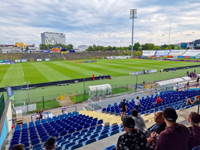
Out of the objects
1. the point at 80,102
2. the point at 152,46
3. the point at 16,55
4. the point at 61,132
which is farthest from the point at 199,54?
the point at 16,55

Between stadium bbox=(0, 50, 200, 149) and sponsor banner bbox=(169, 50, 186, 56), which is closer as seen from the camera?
stadium bbox=(0, 50, 200, 149)

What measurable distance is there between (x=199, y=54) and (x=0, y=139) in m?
Answer: 98.7

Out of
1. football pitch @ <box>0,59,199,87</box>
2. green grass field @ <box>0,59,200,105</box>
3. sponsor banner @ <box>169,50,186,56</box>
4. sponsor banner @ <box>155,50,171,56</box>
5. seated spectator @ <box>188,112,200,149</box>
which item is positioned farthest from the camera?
sponsor banner @ <box>155,50,171,56</box>

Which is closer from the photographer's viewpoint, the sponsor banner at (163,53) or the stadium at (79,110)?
the stadium at (79,110)

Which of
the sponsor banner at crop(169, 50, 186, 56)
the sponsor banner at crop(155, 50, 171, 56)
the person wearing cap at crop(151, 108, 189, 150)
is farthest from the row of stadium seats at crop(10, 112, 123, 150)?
the sponsor banner at crop(155, 50, 171, 56)

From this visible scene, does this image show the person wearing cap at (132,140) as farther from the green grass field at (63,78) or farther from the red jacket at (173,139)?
the green grass field at (63,78)

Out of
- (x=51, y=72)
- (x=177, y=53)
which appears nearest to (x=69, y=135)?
(x=51, y=72)

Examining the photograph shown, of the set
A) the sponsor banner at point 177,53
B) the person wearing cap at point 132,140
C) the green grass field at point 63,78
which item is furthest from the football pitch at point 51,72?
the sponsor banner at point 177,53

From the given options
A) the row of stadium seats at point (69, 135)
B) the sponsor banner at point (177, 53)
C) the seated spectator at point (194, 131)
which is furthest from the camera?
the sponsor banner at point (177, 53)

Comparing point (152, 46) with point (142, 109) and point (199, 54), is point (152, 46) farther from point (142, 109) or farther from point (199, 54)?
point (142, 109)

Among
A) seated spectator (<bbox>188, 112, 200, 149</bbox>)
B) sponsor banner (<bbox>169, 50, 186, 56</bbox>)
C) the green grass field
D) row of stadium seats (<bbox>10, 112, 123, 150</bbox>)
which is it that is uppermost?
sponsor banner (<bbox>169, 50, 186, 56</bbox>)

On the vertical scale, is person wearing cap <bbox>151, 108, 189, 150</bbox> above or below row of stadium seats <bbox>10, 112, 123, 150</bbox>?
above

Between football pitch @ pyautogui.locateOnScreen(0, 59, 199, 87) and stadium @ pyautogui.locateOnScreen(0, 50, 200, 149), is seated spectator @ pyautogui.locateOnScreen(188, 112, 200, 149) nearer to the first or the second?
stadium @ pyautogui.locateOnScreen(0, 50, 200, 149)

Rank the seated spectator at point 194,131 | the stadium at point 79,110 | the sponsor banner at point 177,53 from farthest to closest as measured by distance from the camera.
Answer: the sponsor banner at point 177,53
the stadium at point 79,110
the seated spectator at point 194,131
